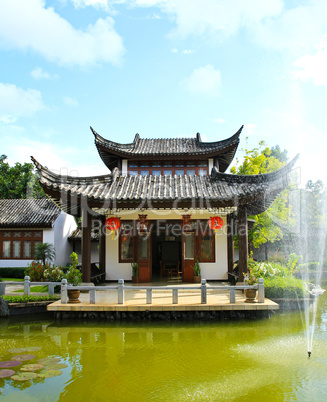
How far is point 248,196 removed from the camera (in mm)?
10594

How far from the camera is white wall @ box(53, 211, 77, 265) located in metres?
19.3

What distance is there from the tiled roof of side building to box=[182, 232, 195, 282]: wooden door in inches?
348

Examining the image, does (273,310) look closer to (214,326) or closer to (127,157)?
(214,326)

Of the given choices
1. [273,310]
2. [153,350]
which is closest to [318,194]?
[273,310]

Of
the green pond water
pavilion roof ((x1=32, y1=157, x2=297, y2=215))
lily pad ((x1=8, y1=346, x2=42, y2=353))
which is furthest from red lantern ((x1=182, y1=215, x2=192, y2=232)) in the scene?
lily pad ((x1=8, y1=346, x2=42, y2=353))

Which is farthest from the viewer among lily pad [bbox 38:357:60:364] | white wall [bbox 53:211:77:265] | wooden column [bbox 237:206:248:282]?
white wall [bbox 53:211:77:265]

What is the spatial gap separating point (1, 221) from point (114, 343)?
14.1m

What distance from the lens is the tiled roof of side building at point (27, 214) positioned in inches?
729

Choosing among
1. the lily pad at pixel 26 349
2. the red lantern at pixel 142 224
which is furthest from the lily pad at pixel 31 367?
the red lantern at pixel 142 224

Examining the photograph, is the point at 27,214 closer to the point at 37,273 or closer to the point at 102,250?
the point at 102,250

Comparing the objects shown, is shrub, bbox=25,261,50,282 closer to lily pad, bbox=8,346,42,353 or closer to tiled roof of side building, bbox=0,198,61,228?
lily pad, bbox=8,346,42,353

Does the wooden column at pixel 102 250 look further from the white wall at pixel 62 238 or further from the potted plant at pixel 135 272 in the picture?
the white wall at pixel 62 238

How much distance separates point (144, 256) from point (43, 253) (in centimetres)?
724

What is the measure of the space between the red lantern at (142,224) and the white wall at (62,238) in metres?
8.34
